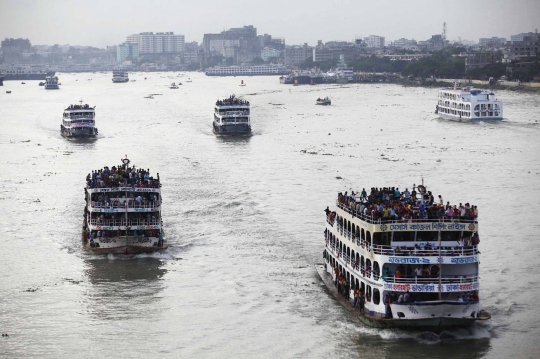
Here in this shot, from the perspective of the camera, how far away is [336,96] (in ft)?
482

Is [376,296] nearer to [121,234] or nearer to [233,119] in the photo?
[121,234]

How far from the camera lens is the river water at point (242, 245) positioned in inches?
1024

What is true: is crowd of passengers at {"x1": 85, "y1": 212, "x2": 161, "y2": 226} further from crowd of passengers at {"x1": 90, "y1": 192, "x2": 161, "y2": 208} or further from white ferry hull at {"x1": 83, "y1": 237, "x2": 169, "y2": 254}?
white ferry hull at {"x1": 83, "y1": 237, "x2": 169, "y2": 254}

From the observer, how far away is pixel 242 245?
123ft

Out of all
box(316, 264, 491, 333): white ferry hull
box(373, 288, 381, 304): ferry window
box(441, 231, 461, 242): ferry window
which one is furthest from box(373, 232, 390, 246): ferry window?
box(316, 264, 491, 333): white ferry hull

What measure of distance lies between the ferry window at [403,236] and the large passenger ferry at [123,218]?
12.7 metres

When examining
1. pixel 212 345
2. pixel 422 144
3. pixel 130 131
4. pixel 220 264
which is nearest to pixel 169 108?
pixel 130 131

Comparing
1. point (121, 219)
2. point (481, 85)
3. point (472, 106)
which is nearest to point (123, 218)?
point (121, 219)

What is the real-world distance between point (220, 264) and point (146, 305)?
17.4 ft

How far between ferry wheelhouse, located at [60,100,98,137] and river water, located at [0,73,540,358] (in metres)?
2.09

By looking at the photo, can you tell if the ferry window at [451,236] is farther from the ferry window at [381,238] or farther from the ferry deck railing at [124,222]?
the ferry deck railing at [124,222]

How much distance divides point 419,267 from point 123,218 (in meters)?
14.3

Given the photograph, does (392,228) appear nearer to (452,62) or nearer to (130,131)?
(130,131)

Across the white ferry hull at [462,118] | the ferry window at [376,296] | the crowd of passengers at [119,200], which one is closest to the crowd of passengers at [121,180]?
the crowd of passengers at [119,200]
